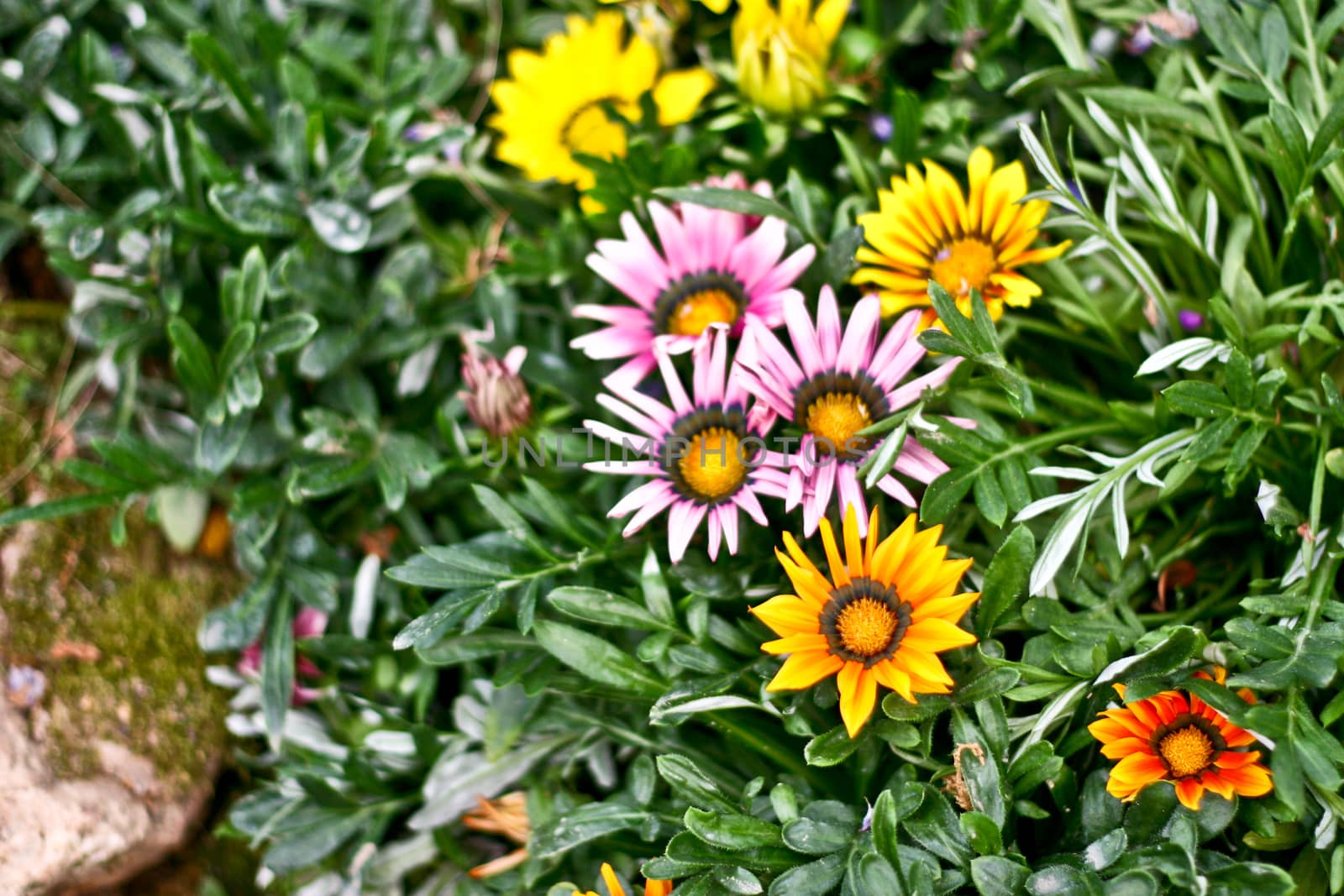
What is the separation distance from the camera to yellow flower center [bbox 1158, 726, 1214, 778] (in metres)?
1.00

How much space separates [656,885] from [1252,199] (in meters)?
0.99

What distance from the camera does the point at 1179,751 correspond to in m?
1.00

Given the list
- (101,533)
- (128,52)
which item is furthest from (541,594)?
(128,52)

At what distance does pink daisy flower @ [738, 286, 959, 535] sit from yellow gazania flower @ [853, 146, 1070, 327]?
0.07 m

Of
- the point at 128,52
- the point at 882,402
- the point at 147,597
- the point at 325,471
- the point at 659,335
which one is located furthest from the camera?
the point at 128,52

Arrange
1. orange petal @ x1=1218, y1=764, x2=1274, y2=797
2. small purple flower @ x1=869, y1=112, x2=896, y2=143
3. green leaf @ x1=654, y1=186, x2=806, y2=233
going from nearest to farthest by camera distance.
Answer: orange petal @ x1=1218, y1=764, x2=1274, y2=797, green leaf @ x1=654, y1=186, x2=806, y2=233, small purple flower @ x1=869, y1=112, x2=896, y2=143

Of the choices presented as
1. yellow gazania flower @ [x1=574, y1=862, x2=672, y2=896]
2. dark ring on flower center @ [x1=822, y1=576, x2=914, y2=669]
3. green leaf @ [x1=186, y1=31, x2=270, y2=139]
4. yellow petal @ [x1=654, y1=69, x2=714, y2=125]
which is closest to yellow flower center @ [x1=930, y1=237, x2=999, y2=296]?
dark ring on flower center @ [x1=822, y1=576, x2=914, y2=669]

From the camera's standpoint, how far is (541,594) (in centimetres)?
124

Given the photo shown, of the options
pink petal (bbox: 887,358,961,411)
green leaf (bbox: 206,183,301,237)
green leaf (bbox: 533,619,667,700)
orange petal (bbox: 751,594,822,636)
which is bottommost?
green leaf (bbox: 533,619,667,700)

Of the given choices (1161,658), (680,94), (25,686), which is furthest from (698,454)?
(25,686)

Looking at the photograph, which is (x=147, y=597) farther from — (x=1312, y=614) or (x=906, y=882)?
(x=1312, y=614)

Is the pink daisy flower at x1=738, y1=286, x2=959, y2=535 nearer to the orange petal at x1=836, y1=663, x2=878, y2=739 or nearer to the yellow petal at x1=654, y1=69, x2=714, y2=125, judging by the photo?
the orange petal at x1=836, y1=663, x2=878, y2=739

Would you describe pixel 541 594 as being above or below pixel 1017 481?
below

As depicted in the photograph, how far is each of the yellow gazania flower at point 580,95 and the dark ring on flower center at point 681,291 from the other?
26 cm
